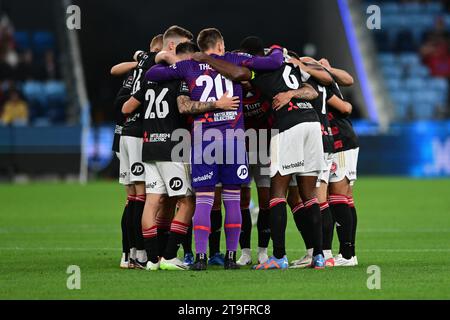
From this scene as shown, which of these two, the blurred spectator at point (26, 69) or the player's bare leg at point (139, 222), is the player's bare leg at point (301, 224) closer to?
the player's bare leg at point (139, 222)

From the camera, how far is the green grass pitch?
310 inches

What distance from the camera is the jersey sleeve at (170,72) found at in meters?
9.56

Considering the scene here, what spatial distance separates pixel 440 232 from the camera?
14.2 meters

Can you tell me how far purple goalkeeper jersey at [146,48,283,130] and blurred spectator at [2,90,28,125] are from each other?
2140 cm

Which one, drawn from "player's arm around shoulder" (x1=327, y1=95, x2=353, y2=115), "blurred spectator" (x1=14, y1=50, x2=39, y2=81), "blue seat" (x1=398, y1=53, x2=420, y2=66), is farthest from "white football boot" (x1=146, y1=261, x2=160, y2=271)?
"blue seat" (x1=398, y1=53, x2=420, y2=66)

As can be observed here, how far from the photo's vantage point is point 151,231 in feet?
32.0

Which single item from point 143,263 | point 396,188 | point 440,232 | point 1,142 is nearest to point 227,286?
point 143,263

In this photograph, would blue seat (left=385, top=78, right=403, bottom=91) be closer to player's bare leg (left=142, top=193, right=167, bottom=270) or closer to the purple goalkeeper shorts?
player's bare leg (left=142, top=193, right=167, bottom=270)

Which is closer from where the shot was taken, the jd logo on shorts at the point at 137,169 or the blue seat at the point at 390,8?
the jd logo on shorts at the point at 137,169

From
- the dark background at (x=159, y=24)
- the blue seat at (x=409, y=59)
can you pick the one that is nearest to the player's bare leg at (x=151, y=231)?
the dark background at (x=159, y=24)

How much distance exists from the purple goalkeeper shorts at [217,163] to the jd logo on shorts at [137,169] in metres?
0.78

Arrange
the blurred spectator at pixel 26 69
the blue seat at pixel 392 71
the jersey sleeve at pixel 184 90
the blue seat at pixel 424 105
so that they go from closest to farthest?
the jersey sleeve at pixel 184 90 → the blue seat at pixel 424 105 → the blurred spectator at pixel 26 69 → the blue seat at pixel 392 71

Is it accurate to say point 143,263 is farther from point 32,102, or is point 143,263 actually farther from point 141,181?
point 32,102

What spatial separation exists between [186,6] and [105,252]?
24899 mm
